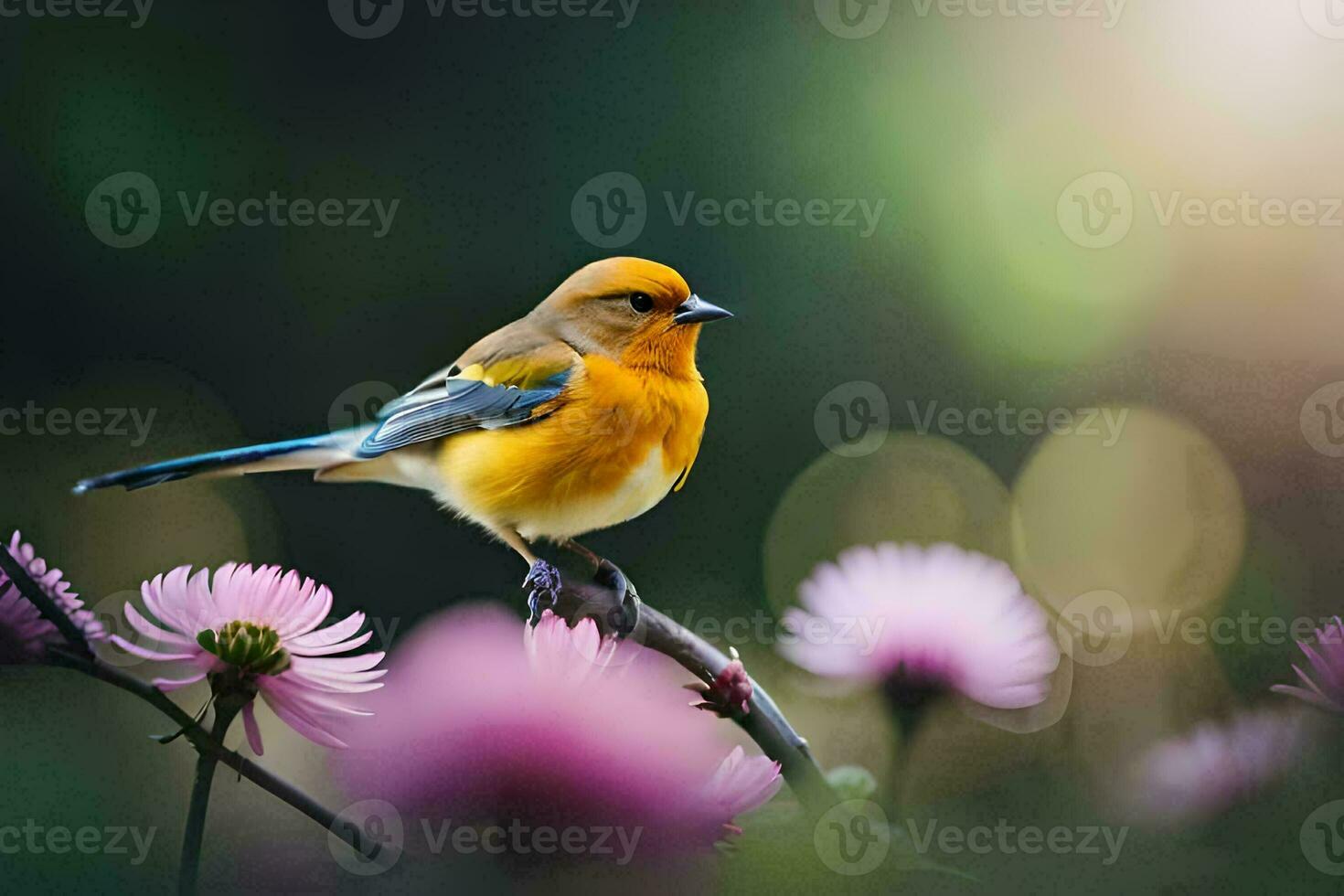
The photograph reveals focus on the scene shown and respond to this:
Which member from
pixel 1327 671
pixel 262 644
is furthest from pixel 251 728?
pixel 1327 671

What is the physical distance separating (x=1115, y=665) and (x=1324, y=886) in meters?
0.48

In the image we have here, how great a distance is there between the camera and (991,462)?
6.45 feet

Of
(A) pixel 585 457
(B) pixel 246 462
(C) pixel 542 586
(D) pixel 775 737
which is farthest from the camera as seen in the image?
(A) pixel 585 457

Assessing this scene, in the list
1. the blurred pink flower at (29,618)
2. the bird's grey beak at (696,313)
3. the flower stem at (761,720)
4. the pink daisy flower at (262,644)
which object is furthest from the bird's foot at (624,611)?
the bird's grey beak at (696,313)

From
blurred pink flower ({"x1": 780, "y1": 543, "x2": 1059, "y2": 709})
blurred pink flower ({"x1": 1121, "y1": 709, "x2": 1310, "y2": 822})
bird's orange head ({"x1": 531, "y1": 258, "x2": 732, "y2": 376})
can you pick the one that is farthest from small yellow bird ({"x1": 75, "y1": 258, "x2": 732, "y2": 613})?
blurred pink flower ({"x1": 1121, "y1": 709, "x2": 1310, "y2": 822})

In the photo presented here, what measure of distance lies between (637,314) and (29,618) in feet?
2.66

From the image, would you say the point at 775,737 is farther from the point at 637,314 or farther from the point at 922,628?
the point at 637,314

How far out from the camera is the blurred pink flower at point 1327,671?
2.10 ft

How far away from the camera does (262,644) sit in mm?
609

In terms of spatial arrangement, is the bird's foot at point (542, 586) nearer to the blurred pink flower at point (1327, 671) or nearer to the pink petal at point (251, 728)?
the pink petal at point (251, 728)

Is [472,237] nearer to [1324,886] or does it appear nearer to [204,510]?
[204,510]

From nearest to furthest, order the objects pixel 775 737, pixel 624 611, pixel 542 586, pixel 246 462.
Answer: pixel 775 737
pixel 624 611
pixel 542 586
pixel 246 462

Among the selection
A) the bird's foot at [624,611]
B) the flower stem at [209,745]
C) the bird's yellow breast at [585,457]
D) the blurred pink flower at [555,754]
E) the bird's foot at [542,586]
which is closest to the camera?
the flower stem at [209,745]

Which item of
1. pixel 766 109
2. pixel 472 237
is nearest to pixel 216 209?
pixel 472 237
